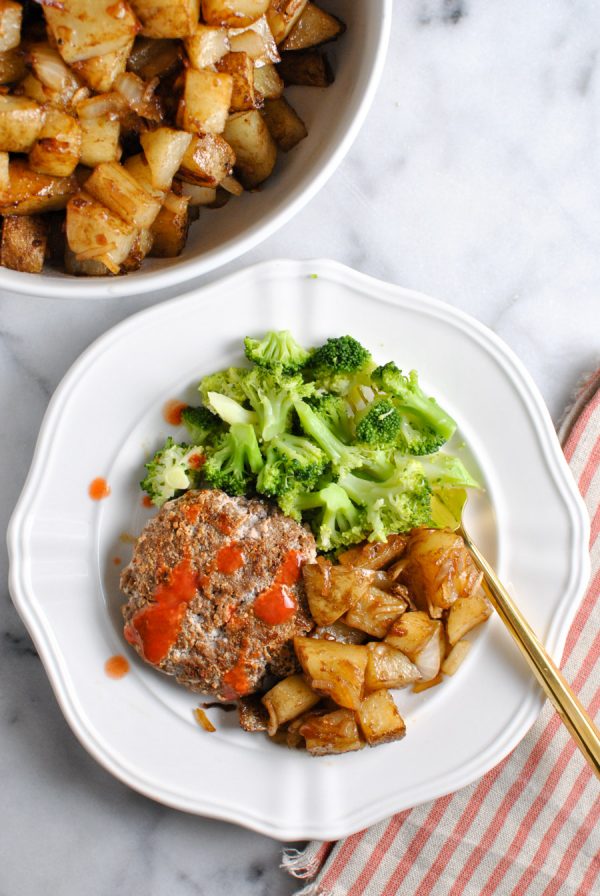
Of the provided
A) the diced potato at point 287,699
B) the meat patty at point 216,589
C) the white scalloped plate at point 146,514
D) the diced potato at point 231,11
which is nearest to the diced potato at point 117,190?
the diced potato at point 231,11

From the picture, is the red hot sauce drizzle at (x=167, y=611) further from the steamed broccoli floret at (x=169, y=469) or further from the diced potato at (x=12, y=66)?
Result: the diced potato at (x=12, y=66)

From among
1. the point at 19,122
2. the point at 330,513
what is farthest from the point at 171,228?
the point at 330,513

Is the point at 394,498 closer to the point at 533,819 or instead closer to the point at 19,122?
the point at 533,819

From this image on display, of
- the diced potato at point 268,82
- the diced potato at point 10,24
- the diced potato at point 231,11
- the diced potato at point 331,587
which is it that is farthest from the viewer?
the diced potato at point 331,587

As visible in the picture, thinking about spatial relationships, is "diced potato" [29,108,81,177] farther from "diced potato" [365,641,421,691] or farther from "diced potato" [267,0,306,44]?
"diced potato" [365,641,421,691]

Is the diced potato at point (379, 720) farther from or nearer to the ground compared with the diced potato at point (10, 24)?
nearer to the ground
